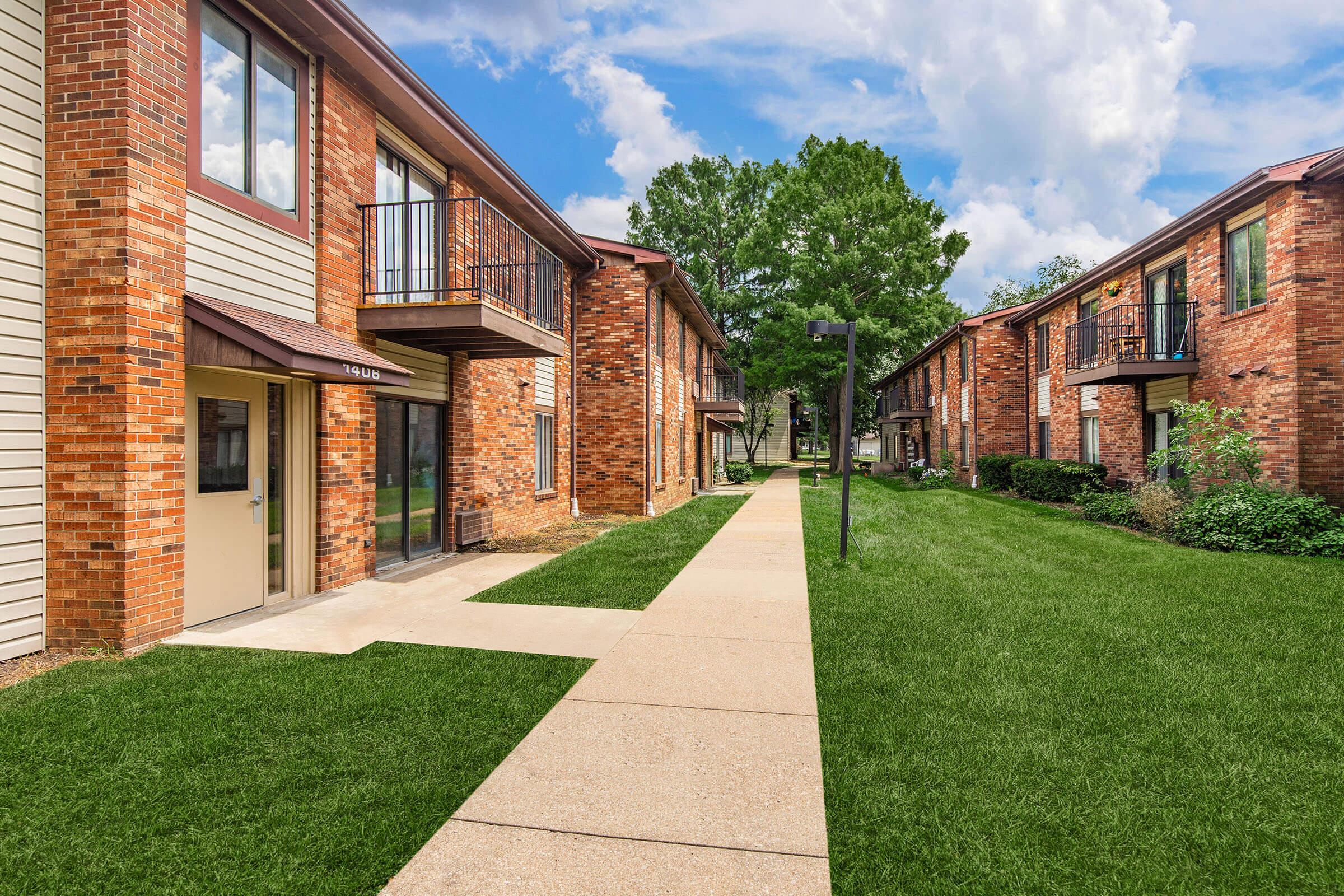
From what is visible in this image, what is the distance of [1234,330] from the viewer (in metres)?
12.1

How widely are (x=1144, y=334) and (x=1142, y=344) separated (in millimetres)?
346

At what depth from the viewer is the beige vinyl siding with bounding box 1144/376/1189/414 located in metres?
13.7

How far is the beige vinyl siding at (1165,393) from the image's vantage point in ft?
45.0

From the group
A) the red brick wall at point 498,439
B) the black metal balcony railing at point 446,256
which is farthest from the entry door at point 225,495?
the red brick wall at point 498,439

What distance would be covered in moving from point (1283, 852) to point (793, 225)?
107ft

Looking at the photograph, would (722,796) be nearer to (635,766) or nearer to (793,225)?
(635,766)

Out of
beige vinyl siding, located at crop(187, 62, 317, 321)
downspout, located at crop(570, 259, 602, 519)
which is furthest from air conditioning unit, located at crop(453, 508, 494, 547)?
downspout, located at crop(570, 259, 602, 519)

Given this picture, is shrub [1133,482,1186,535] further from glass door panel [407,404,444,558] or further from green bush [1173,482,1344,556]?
glass door panel [407,404,444,558]

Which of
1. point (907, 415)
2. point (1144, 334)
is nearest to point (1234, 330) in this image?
point (1144, 334)

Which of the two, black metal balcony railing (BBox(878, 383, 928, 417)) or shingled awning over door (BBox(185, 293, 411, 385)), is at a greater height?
black metal balcony railing (BBox(878, 383, 928, 417))

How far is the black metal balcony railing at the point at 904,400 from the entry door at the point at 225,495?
30.6 meters

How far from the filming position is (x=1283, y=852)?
2.74 metres

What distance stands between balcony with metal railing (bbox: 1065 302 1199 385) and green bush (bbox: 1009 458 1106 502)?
2479 millimetres

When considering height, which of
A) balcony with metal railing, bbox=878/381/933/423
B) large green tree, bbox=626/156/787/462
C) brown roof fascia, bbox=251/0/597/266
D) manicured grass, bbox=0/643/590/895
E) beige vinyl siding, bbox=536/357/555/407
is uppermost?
large green tree, bbox=626/156/787/462
